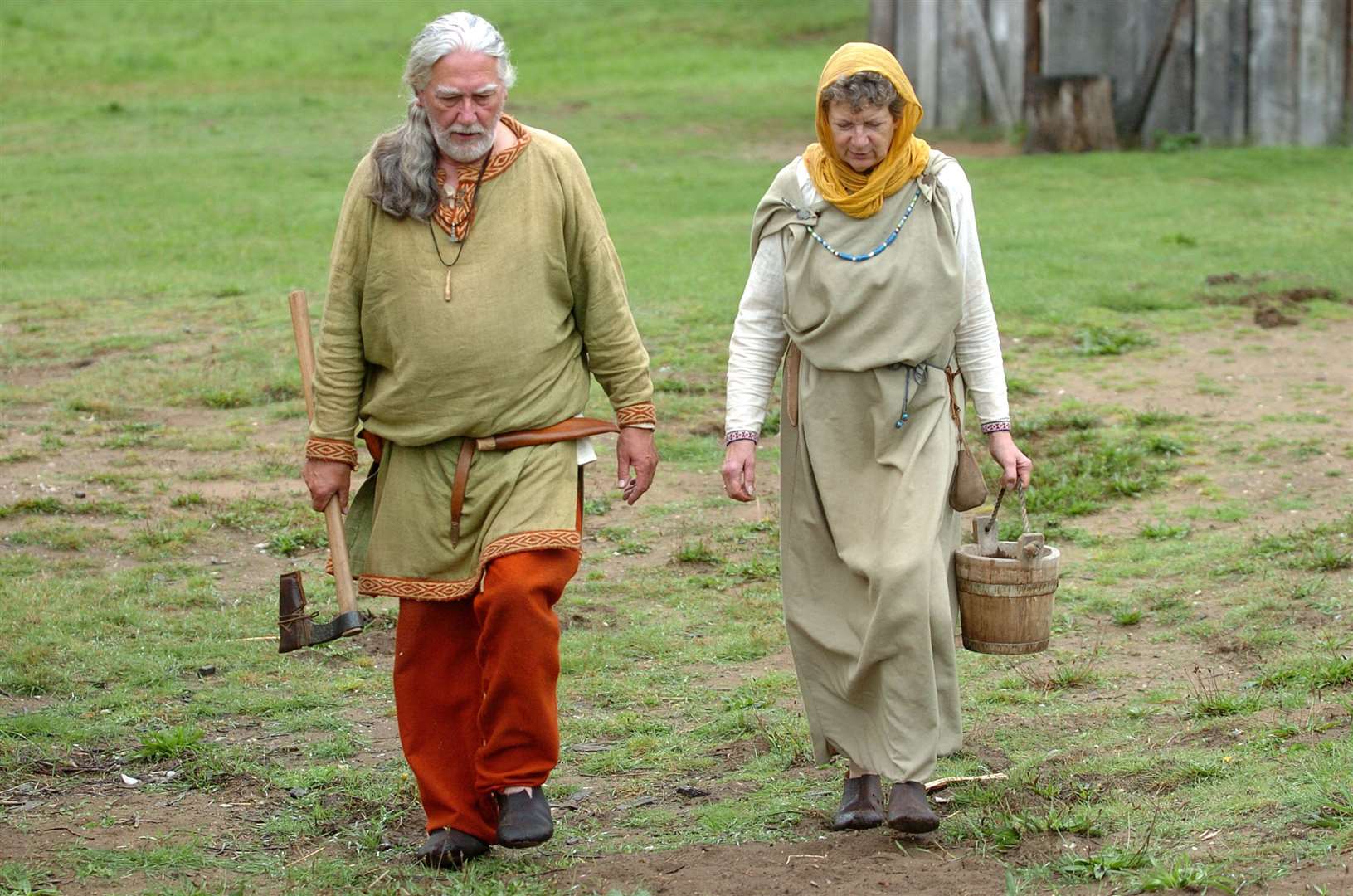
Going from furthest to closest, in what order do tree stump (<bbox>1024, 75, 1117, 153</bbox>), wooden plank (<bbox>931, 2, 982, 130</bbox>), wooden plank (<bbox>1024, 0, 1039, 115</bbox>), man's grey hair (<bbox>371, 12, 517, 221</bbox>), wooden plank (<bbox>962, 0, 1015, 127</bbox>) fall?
1. wooden plank (<bbox>931, 2, 982, 130</bbox>)
2. wooden plank (<bbox>962, 0, 1015, 127</bbox>)
3. wooden plank (<bbox>1024, 0, 1039, 115</bbox>)
4. tree stump (<bbox>1024, 75, 1117, 153</bbox>)
5. man's grey hair (<bbox>371, 12, 517, 221</bbox>)

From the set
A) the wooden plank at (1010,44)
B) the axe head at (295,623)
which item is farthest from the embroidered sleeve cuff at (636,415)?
the wooden plank at (1010,44)

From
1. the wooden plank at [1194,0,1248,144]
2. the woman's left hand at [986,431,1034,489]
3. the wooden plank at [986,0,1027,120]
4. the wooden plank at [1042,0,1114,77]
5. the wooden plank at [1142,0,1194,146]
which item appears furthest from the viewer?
the wooden plank at [986,0,1027,120]

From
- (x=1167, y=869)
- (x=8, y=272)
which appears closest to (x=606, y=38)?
(x=8, y=272)

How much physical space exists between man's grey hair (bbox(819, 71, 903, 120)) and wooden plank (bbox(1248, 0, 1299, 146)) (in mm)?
14305

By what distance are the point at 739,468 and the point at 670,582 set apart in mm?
2602

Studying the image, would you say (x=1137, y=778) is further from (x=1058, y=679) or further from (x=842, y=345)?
(x=842, y=345)

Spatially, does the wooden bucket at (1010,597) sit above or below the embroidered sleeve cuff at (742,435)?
below

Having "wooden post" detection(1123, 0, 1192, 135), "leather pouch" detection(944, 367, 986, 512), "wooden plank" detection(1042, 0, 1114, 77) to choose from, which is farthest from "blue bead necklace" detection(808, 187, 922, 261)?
"wooden post" detection(1123, 0, 1192, 135)

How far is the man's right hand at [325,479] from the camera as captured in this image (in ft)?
14.6

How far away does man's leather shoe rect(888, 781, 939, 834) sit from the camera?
170 inches

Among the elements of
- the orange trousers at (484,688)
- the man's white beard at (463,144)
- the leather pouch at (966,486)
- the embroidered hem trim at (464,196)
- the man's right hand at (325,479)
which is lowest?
the orange trousers at (484,688)

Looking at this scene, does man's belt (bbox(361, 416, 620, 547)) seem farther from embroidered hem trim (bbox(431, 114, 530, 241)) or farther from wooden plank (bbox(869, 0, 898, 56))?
wooden plank (bbox(869, 0, 898, 56))

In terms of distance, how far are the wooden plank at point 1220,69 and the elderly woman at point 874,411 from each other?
1426 centimetres

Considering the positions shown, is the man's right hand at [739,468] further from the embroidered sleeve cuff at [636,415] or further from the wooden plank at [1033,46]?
the wooden plank at [1033,46]
